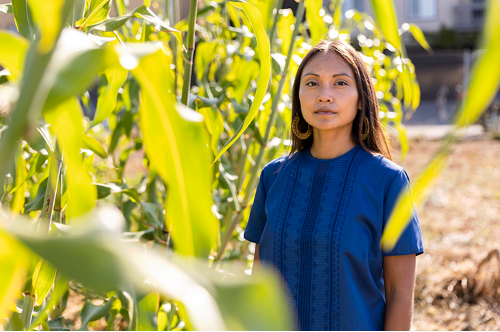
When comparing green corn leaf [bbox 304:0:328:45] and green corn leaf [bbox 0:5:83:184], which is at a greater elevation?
green corn leaf [bbox 304:0:328:45]

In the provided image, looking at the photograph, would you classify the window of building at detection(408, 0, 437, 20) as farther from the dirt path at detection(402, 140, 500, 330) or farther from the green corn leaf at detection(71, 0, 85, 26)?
the green corn leaf at detection(71, 0, 85, 26)

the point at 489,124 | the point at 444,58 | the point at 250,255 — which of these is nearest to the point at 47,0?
the point at 250,255

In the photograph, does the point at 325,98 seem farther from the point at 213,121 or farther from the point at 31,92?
the point at 31,92

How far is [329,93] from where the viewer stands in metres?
0.87

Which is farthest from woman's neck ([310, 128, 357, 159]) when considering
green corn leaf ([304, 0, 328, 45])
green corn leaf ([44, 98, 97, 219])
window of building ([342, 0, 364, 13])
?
window of building ([342, 0, 364, 13])

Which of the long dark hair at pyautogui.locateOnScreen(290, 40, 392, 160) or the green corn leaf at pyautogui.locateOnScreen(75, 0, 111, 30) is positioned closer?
the green corn leaf at pyautogui.locateOnScreen(75, 0, 111, 30)

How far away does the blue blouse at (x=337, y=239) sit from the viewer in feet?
2.63

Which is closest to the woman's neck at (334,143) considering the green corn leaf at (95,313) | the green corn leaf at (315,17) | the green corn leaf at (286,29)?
the green corn leaf at (315,17)

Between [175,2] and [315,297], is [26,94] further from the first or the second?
[175,2]

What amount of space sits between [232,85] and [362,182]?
0.51 metres

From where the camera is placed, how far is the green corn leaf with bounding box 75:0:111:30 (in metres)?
0.59

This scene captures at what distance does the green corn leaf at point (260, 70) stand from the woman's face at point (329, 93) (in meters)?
0.31

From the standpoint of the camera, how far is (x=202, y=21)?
1.74 meters

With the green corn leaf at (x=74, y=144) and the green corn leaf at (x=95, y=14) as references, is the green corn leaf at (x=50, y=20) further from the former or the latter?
the green corn leaf at (x=95, y=14)
